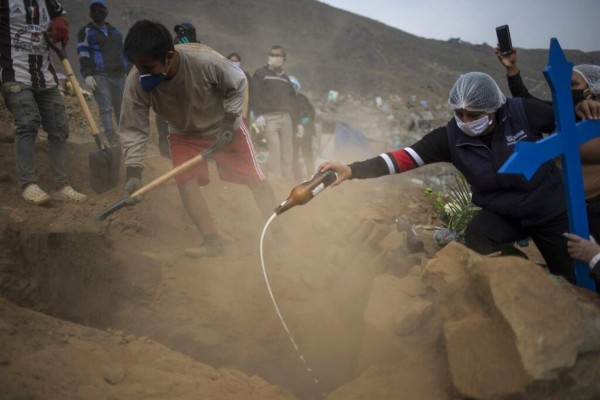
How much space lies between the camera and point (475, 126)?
245 centimetres

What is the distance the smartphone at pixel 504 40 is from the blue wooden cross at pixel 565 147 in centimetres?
109

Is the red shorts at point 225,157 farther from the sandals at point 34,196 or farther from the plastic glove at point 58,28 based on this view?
the plastic glove at point 58,28

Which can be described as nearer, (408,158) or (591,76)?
(591,76)

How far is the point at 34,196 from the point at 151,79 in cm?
155

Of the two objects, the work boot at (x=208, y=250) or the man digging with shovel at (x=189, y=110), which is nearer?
the man digging with shovel at (x=189, y=110)

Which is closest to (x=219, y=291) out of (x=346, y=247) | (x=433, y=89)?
(x=346, y=247)

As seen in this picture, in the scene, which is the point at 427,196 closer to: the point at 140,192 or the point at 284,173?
the point at 284,173

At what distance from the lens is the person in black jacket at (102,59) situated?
18.7 feet

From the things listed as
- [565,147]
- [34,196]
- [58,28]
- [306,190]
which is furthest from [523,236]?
[58,28]

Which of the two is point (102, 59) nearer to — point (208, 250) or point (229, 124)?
point (229, 124)

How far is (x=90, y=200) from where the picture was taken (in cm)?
422

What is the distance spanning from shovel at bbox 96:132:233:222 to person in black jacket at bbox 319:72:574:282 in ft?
3.70

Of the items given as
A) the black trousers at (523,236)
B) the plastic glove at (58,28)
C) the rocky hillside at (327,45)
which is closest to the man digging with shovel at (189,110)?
the plastic glove at (58,28)

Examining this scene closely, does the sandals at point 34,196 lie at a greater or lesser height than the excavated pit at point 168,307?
greater
